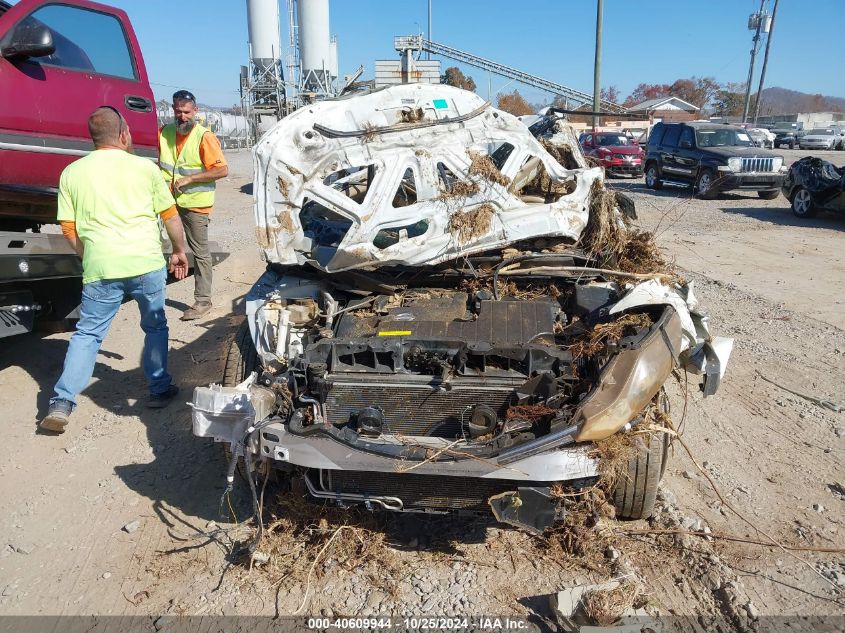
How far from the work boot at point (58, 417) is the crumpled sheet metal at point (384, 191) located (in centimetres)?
170

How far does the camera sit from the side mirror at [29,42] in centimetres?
385

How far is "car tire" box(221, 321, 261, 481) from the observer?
339cm

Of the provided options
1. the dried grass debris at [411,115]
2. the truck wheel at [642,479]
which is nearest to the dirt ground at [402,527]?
the truck wheel at [642,479]

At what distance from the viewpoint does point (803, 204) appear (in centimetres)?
1157

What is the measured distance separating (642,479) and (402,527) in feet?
3.91

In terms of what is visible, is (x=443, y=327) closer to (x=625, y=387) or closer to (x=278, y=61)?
(x=625, y=387)

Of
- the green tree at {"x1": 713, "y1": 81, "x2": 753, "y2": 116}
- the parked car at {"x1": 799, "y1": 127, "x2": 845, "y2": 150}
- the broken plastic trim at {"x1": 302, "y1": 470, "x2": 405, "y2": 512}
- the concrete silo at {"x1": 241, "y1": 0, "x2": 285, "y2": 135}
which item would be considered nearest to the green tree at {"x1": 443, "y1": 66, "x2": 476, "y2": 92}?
the broken plastic trim at {"x1": 302, "y1": 470, "x2": 405, "y2": 512}

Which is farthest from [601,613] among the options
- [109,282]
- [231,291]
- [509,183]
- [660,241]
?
[660,241]

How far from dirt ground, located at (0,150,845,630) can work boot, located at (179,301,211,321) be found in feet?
2.49

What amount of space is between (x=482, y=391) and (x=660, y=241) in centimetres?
794

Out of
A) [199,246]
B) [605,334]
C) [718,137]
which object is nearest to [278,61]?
[718,137]

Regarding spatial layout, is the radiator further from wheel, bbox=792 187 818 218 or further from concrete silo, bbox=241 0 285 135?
concrete silo, bbox=241 0 285 135

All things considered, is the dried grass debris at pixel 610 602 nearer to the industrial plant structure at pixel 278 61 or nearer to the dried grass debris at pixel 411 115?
the dried grass debris at pixel 411 115

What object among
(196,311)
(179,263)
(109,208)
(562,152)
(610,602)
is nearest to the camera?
(610,602)
